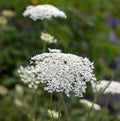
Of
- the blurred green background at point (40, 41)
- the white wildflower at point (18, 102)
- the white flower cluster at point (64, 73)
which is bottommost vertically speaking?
the white flower cluster at point (64, 73)

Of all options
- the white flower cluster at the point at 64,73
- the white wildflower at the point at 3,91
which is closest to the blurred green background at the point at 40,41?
the white wildflower at the point at 3,91

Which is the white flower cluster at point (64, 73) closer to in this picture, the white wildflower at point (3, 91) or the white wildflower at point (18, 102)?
the white wildflower at point (18, 102)

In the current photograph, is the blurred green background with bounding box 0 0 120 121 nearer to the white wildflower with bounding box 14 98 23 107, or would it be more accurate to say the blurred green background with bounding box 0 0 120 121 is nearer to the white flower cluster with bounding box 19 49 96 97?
the white wildflower with bounding box 14 98 23 107

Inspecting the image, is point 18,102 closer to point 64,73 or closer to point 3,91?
point 3,91

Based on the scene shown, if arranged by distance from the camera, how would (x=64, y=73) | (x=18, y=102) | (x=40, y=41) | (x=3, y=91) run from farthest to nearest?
(x=40, y=41) → (x=3, y=91) → (x=18, y=102) → (x=64, y=73)

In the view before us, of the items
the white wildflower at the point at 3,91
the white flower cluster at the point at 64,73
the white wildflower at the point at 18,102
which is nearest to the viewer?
the white flower cluster at the point at 64,73

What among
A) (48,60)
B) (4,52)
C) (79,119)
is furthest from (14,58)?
(48,60)

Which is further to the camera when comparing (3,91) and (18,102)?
(3,91)

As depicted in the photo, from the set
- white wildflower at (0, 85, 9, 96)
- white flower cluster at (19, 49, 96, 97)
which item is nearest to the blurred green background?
white wildflower at (0, 85, 9, 96)

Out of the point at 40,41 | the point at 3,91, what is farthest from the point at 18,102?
the point at 40,41
